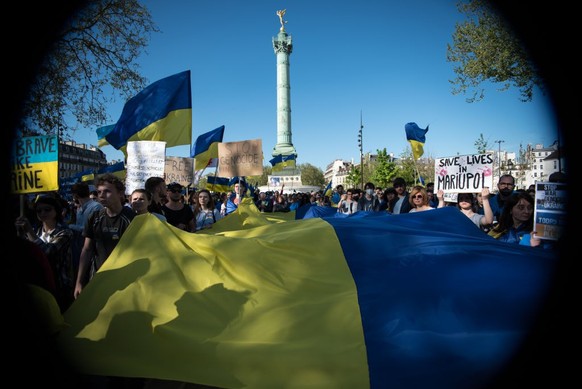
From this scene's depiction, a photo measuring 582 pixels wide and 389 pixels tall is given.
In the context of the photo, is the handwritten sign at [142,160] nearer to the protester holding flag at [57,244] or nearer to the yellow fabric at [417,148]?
the protester holding flag at [57,244]

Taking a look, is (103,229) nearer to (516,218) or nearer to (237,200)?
(516,218)

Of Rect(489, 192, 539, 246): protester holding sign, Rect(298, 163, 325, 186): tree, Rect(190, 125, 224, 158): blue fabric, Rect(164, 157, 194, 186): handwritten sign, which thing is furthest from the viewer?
Rect(298, 163, 325, 186): tree

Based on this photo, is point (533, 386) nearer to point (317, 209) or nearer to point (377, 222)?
point (377, 222)

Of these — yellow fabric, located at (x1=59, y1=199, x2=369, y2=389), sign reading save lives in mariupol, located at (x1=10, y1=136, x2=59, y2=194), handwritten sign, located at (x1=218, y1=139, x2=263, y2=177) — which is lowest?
yellow fabric, located at (x1=59, y1=199, x2=369, y2=389)

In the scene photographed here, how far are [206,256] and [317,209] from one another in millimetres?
8763

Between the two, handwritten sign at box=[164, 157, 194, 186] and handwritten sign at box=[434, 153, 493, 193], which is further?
handwritten sign at box=[164, 157, 194, 186]

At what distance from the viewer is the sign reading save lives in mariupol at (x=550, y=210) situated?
345 centimetres

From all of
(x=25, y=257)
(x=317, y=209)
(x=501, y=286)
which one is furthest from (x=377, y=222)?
(x=317, y=209)

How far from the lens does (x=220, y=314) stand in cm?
285

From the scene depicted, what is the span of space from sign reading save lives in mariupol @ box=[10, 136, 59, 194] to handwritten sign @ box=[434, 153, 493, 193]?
218 inches

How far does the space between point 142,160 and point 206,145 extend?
526 centimetres

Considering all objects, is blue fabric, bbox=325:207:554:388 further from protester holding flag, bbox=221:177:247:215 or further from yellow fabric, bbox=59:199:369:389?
protester holding flag, bbox=221:177:247:215

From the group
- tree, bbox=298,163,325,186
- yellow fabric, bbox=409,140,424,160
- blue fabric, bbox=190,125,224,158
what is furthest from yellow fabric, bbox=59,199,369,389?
tree, bbox=298,163,325,186

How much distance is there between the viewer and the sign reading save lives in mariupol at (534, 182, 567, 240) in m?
3.45
